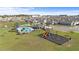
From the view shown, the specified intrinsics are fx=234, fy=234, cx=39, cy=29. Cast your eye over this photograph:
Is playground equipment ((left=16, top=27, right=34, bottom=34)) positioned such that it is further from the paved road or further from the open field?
the paved road

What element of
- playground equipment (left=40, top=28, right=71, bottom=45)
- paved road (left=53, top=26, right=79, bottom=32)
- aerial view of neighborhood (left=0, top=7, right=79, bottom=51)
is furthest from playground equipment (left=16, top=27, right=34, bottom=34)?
paved road (left=53, top=26, right=79, bottom=32)

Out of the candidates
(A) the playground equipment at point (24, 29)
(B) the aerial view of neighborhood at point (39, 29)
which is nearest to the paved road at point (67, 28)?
(B) the aerial view of neighborhood at point (39, 29)

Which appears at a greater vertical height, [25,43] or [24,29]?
[24,29]

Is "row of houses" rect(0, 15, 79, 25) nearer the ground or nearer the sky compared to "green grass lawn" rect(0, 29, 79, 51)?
nearer the sky

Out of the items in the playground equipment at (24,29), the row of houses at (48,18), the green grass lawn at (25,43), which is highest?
the row of houses at (48,18)

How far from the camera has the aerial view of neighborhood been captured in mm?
2170

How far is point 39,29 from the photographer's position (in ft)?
7.25

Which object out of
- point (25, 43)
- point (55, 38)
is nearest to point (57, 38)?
point (55, 38)

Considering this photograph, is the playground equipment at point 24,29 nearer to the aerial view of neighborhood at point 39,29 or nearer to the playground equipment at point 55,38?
the aerial view of neighborhood at point 39,29

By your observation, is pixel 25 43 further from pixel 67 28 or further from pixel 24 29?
pixel 67 28

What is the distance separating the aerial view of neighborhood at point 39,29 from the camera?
85.4 inches

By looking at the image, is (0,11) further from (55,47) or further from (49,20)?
(55,47)
